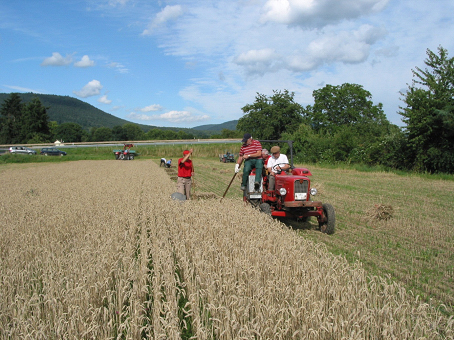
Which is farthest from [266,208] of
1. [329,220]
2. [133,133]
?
[133,133]

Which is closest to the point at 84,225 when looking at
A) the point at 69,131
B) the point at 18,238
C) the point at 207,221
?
the point at 18,238

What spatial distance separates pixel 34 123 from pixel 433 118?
278ft

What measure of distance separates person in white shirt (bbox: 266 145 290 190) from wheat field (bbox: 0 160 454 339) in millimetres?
1263

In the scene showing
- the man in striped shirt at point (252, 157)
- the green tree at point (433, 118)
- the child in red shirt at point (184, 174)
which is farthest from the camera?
the green tree at point (433, 118)

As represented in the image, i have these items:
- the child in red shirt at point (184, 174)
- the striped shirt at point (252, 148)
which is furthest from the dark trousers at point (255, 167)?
the child in red shirt at point (184, 174)

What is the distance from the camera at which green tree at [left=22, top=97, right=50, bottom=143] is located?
3184 inches

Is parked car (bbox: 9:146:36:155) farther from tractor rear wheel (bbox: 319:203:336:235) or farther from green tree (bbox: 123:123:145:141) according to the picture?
green tree (bbox: 123:123:145:141)

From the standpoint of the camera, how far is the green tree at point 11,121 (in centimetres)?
8338

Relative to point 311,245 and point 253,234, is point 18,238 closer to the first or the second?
point 253,234

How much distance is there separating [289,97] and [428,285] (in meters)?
45.4

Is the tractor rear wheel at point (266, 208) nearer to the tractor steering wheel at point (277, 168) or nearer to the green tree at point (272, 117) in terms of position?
the tractor steering wheel at point (277, 168)

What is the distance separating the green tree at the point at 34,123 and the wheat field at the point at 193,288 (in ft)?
274

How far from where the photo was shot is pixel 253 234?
6.11m

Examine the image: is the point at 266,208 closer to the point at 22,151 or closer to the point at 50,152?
the point at 50,152
